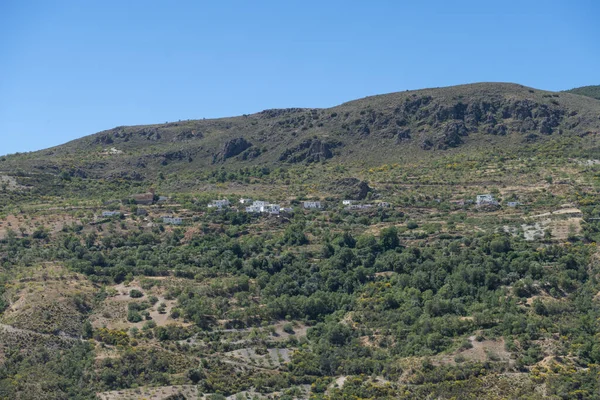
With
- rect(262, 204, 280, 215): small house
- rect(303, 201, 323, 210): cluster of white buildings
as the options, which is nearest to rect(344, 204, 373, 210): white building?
rect(303, 201, 323, 210): cluster of white buildings

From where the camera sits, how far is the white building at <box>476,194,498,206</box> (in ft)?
291

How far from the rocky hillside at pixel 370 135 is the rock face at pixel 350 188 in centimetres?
1179

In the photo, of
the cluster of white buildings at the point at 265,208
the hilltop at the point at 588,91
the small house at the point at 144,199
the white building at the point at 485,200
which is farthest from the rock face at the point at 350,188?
the hilltop at the point at 588,91

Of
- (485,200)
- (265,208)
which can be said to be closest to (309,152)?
(265,208)

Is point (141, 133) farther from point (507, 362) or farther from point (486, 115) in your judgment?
point (507, 362)

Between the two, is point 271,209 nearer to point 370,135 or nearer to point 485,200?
point 485,200

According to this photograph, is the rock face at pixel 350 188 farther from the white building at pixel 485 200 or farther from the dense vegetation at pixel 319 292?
the white building at pixel 485 200

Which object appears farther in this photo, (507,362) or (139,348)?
(139,348)

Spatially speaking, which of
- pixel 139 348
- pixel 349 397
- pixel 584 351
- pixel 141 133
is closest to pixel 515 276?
pixel 584 351

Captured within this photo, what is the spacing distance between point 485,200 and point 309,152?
3440 centimetres

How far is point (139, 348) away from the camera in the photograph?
5822 centimetres

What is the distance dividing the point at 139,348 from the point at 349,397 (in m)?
15.6

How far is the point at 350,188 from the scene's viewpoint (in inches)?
3868

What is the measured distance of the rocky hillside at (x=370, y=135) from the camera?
374 feet
